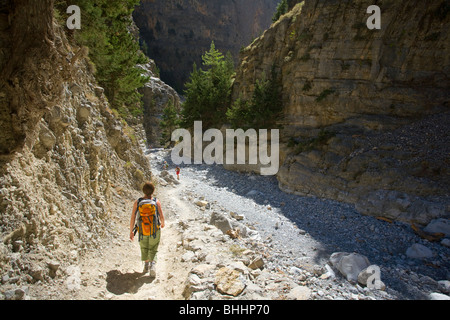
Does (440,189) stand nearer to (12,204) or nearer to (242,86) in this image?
(12,204)

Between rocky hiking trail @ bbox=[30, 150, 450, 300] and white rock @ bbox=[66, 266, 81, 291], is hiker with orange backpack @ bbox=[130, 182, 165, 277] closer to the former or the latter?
rocky hiking trail @ bbox=[30, 150, 450, 300]

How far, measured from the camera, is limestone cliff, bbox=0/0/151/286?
3.24 m

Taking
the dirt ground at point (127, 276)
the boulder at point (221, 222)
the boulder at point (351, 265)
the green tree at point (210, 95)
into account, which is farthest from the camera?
the green tree at point (210, 95)

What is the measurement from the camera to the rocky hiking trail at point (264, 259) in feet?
14.3

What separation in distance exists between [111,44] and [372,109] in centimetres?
1653

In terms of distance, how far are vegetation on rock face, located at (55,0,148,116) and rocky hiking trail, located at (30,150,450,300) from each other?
22.1 feet

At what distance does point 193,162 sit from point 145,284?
2185 cm

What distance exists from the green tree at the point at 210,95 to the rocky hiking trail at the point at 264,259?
15337 mm

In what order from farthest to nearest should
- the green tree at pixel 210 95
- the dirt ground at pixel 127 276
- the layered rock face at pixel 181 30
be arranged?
the layered rock face at pixel 181 30, the green tree at pixel 210 95, the dirt ground at pixel 127 276

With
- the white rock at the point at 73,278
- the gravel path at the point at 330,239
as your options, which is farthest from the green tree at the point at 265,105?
the white rock at the point at 73,278

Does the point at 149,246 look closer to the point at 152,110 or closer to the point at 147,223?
the point at 147,223

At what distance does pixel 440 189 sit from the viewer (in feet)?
36.6

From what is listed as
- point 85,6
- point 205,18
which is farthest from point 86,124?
point 205,18

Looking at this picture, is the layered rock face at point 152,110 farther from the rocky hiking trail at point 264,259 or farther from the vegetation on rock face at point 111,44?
the rocky hiking trail at point 264,259
